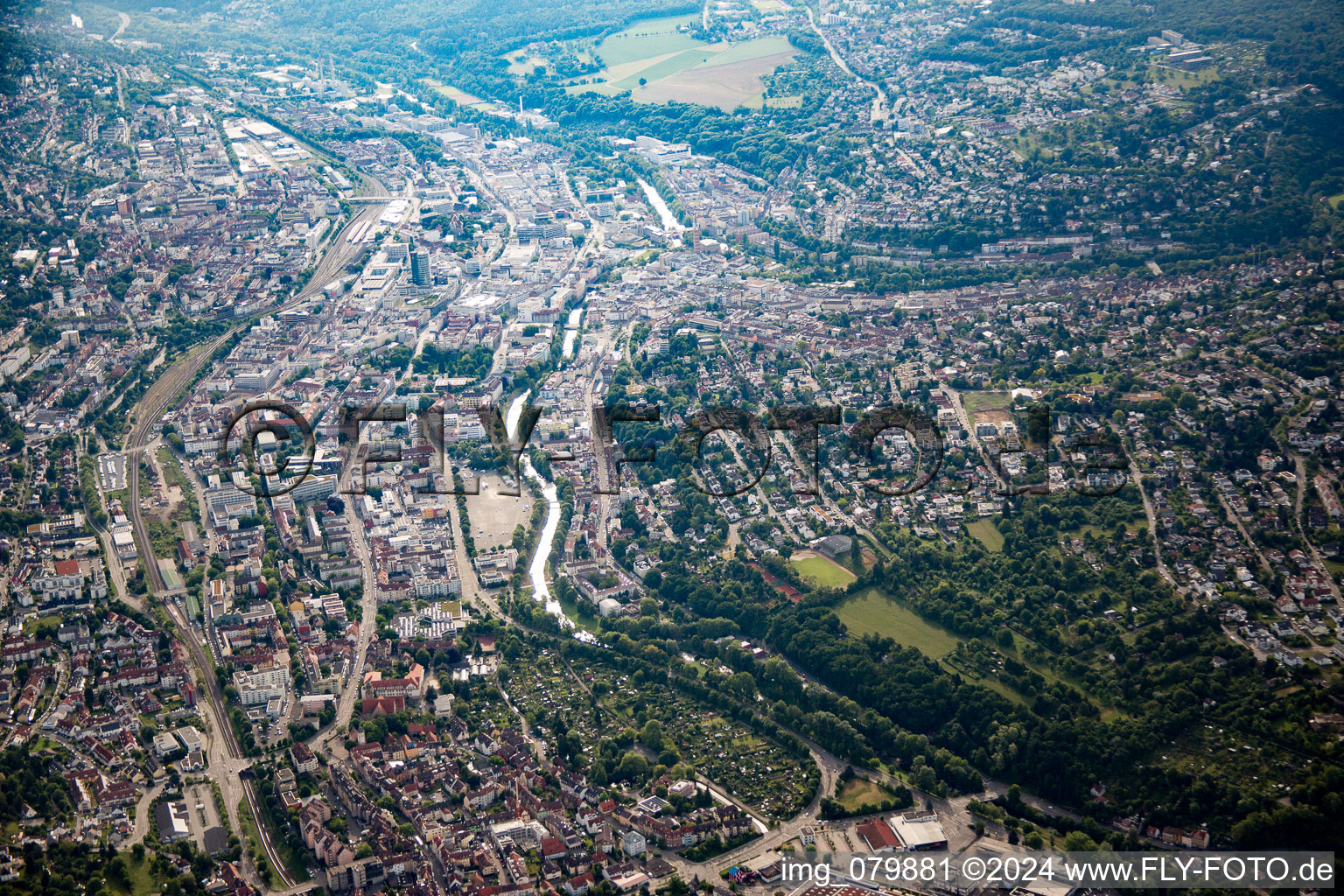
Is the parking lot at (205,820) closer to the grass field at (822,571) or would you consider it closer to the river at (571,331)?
the grass field at (822,571)

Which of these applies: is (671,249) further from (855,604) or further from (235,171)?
(855,604)

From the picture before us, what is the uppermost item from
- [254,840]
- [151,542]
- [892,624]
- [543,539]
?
[151,542]

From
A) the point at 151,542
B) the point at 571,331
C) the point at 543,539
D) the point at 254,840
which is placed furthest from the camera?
the point at 571,331

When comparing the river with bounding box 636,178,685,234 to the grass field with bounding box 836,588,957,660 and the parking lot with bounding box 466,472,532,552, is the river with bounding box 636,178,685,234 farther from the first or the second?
the grass field with bounding box 836,588,957,660

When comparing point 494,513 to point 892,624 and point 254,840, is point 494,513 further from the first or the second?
point 254,840

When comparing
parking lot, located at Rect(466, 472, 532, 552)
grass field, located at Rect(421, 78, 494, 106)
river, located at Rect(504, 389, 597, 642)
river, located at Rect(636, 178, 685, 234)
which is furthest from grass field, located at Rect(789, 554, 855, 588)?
grass field, located at Rect(421, 78, 494, 106)

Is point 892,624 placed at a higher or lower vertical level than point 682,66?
lower

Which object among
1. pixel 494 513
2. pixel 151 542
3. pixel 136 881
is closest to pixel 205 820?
pixel 136 881
